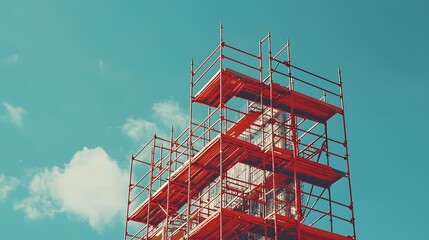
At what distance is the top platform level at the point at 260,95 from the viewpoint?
3844 cm

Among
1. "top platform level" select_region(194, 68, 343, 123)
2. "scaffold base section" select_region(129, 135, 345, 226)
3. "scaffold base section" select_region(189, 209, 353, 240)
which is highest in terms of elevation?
"top platform level" select_region(194, 68, 343, 123)

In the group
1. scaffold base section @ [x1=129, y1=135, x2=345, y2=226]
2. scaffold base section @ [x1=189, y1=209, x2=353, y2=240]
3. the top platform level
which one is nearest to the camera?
scaffold base section @ [x1=189, y1=209, x2=353, y2=240]

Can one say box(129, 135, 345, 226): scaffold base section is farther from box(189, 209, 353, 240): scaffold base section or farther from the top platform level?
box(189, 209, 353, 240): scaffold base section

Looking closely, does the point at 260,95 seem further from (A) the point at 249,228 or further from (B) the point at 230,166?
(A) the point at 249,228

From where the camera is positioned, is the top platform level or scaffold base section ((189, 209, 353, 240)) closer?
scaffold base section ((189, 209, 353, 240))

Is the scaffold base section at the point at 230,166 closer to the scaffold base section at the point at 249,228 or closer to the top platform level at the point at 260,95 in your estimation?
the top platform level at the point at 260,95

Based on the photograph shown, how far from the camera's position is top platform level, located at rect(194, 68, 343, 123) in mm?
38438

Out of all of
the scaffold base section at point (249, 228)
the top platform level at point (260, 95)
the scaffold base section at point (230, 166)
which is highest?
the top platform level at point (260, 95)

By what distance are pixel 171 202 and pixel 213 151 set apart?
5.79 metres

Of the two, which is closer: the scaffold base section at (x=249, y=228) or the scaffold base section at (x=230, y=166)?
the scaffold base section at (x=249, y=228)

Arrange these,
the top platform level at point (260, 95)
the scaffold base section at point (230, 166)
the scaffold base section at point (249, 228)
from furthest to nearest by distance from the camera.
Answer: the top platform level at point (260, 95) → the scaffold base section at point (230, 166) → the scaffold base section at point (249, 228)

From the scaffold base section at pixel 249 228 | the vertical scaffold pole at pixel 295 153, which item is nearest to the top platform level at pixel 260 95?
the vertical scaffold pole at pixel 295 153

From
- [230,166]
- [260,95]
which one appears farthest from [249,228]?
[260,95]

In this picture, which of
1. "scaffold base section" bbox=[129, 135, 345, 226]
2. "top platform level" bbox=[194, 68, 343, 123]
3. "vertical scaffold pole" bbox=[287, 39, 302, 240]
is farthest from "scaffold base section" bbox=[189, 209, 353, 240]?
"top platform level" bbox=[194, 68, 343, 123]
